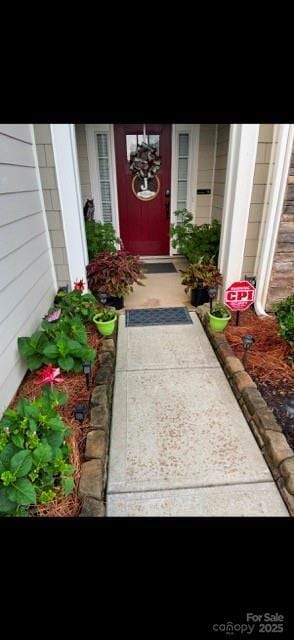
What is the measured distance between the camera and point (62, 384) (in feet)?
6.78

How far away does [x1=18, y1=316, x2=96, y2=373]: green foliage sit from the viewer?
198 centimetres

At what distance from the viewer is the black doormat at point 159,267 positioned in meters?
4.29

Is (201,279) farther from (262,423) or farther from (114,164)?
(114,164)

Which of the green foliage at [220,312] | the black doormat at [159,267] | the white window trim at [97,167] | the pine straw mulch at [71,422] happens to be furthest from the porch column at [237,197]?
the white window trim at [97,167]

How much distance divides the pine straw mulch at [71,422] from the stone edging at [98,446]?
0.04 meters

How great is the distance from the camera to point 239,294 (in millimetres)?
2471

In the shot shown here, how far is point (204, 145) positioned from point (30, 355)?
144 inches

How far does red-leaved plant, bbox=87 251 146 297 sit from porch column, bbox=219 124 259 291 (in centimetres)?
89

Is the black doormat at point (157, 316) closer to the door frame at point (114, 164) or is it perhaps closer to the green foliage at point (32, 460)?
the green foliage at point (32, 460)

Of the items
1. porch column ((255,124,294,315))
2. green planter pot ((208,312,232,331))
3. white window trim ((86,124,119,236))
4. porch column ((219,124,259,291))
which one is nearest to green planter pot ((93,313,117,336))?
green planter pot ((208,312,232,331))

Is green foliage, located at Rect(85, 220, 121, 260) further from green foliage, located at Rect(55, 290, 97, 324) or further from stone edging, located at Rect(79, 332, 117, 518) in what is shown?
stone edging, located at Rect(79, 332, 117, 518)
